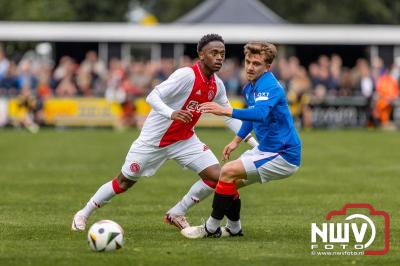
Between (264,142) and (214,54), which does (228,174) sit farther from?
(214,54)

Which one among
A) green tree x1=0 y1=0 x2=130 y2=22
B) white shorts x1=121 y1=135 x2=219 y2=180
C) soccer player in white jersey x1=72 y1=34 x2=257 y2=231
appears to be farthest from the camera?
green tree x1=0 y1=0 x2=130 y2=22

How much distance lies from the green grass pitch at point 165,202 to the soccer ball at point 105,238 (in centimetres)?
9

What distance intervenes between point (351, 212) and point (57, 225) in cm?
368

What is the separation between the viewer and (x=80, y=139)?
27906mm

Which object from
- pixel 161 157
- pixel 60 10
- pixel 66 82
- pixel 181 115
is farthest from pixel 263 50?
pixel 60 10

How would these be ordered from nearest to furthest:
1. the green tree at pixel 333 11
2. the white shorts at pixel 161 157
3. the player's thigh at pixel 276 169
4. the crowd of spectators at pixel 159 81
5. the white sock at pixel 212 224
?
the player's thigh at pixel 276 169 → the white sock at pixel 212 224 → the white shorts at pixel 161 157 → the crowd of spectators at pixel 159 81 → the green tree at pixel 333 11

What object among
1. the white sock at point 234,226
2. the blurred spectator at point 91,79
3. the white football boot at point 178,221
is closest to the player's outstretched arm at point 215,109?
the white sock at point 234,226

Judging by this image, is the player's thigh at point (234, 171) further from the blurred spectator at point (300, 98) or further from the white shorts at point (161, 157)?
the blurred spectator at point (300, 98)

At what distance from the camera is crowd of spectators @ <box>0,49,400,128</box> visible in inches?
1296

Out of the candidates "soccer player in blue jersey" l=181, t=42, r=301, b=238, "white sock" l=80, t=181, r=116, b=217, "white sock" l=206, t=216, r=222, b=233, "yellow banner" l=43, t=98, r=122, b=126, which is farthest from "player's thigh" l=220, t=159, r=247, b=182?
"yellow banner" l=43, t=98, r=122, b=126

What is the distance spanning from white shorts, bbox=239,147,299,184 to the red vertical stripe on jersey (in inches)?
32.3

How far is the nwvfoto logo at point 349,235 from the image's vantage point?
9.78 m

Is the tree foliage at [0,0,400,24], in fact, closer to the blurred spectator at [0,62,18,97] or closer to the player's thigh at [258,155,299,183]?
the blurred spectator at [0,62,18,97]

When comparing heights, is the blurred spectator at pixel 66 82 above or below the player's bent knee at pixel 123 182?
below
